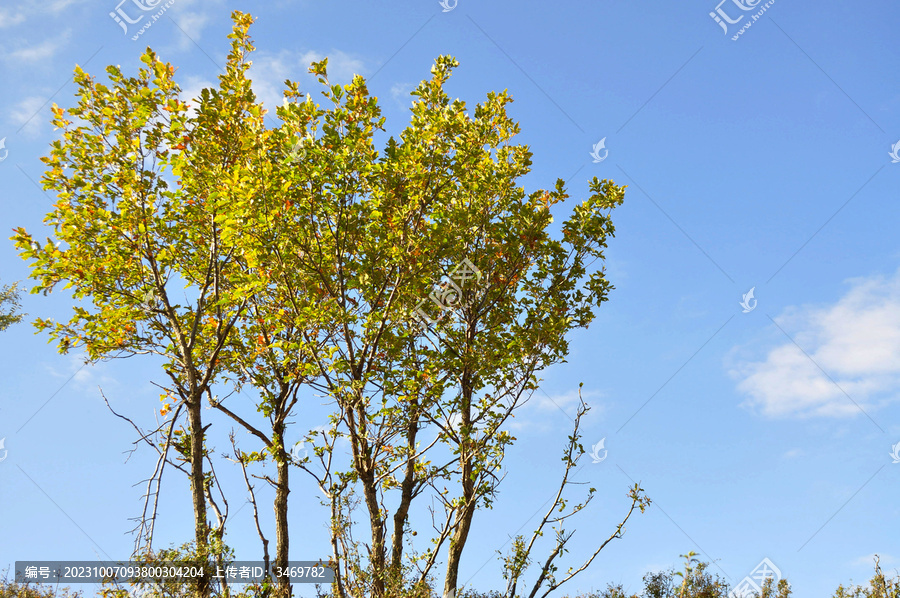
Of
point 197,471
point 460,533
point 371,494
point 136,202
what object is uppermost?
point 136,202

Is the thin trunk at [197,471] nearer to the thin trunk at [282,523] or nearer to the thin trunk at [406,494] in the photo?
the thin trunk at [282,523]

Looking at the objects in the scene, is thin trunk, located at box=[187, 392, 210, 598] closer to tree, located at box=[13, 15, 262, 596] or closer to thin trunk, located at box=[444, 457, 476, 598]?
tree, located at box=[13, 15, 262, 596]

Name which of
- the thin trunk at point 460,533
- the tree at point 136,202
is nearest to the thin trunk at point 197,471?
the tree at point 136,202

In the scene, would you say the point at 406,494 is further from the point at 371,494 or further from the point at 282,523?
the point at 282,523

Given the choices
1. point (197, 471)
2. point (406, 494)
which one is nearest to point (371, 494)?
→ point (406, 494)

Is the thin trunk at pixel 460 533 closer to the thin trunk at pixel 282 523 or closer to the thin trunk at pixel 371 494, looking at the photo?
the thin trunk at pixel 371 494

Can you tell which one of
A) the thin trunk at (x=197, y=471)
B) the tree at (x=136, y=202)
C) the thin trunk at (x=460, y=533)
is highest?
the tree at (x=136, y=202)

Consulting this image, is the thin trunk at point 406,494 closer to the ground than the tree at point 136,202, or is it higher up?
closer to the ground

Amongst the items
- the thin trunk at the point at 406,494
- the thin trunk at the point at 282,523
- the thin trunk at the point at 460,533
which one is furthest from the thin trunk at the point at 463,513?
the thin trunk at the point at 282,523

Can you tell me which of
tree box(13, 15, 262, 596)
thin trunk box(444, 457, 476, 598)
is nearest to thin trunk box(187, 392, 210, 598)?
tree box(13, 15, 262, 596)

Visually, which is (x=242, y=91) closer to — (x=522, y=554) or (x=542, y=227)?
(x=542, y=227)

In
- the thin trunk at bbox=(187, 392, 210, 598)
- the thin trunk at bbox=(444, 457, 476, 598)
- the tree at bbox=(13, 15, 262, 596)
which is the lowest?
the thin trunk at bbox=(444, 457, 476, 598)

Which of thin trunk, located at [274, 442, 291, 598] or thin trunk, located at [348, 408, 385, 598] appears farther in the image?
thin trunk, located at [274, 442, 291, 598]

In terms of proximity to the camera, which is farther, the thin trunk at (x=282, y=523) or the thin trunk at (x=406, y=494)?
the thin trunk at (x=282, y=523)
